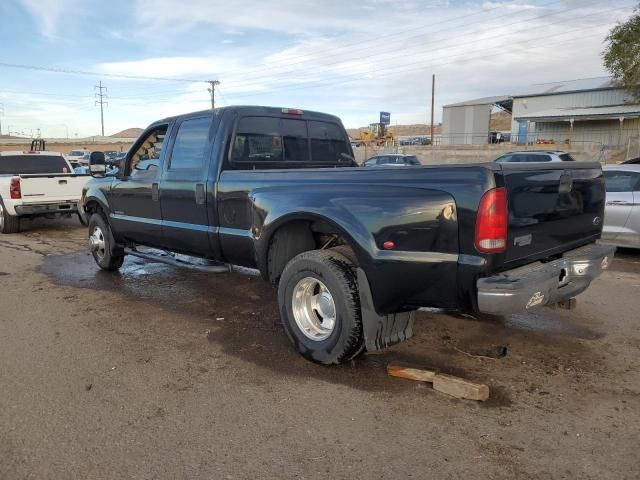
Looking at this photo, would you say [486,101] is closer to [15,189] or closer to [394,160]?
[394,160]

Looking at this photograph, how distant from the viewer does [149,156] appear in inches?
246

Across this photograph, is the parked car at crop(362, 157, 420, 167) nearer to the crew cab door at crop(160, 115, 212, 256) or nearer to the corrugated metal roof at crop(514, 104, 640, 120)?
the crew cab door at crop(160, 115, 212, 256)

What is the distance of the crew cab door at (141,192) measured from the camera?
5.93 metres

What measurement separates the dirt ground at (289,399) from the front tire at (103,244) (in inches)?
60.0

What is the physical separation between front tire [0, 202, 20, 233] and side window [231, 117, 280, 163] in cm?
832

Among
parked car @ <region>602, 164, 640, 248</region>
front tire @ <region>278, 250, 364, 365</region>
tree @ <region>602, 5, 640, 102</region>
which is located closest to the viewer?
front tire @ <region>278, 250, 364, 365</region>

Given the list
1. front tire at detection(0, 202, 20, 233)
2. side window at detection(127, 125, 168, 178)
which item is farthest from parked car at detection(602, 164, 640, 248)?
front tire at detection(0, 202, 20, 233)

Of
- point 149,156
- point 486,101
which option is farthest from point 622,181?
point 486,101

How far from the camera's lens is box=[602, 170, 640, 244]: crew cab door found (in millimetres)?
7785

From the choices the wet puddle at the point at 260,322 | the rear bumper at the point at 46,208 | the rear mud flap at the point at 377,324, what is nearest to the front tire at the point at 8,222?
the rear bumper at the point at 46,208

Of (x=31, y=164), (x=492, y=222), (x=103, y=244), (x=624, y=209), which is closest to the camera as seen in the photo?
(x=492, y=222)

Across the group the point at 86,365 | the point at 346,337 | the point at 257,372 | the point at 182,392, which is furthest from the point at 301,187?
the point at 86,365

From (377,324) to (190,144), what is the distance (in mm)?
2876

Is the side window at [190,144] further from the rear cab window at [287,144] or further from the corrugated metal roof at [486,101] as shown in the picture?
the corrugated metal roof at [486,101]
